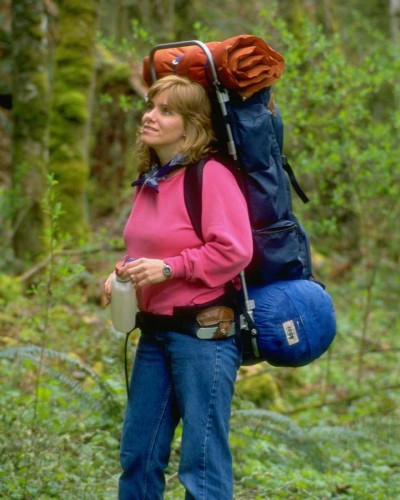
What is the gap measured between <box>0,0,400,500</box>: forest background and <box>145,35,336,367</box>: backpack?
1143mm

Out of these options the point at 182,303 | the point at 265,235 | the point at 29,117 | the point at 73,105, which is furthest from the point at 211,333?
the point at 73,105

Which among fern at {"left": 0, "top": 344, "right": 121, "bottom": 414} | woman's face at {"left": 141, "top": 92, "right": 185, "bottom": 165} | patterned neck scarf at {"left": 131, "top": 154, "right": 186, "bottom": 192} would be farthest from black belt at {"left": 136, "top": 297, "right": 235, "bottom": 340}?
fern at {"left": 0, "top": 344, "right": 121, "bottom": 414}

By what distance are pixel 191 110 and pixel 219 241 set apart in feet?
2.10

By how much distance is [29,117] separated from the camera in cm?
926

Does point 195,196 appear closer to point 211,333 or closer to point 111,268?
point 211,333

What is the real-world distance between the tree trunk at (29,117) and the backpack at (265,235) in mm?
5926

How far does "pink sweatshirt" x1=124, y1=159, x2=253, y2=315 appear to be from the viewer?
339 centimetres

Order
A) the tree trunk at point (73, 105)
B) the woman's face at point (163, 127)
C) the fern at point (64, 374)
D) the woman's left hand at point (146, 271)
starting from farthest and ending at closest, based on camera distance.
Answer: the tree trunk at point (73, 105)
the fern at point (64, 374)
the woman's face at point (163, 127)
the woman's left hand at point (146, 271)

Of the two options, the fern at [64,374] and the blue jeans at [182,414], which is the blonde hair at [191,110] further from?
the fern at [64,374]

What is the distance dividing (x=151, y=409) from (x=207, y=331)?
1.54 ft

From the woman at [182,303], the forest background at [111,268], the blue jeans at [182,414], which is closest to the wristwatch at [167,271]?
the woman at [182,303]

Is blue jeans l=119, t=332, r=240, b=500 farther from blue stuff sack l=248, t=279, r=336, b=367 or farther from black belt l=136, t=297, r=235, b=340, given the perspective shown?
blue stuff sack l=248, t=279, r=336, b=367

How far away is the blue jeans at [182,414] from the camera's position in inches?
138

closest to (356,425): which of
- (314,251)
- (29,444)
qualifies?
(29,444)
